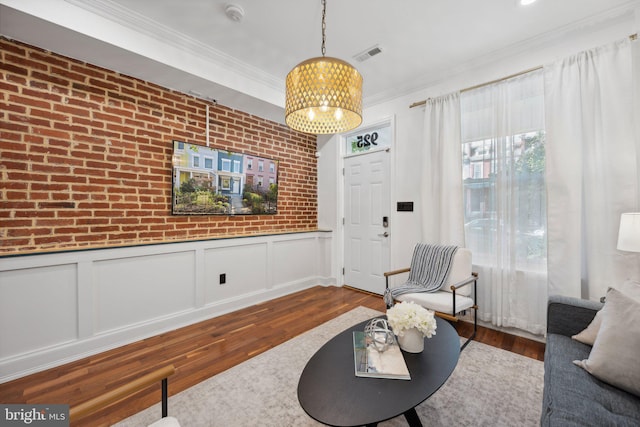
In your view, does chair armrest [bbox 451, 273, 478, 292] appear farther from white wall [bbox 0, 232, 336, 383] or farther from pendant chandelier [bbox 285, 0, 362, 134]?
white wall [bbox 0, 232, 336, 383]

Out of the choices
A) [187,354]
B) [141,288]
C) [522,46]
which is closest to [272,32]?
[522,46]

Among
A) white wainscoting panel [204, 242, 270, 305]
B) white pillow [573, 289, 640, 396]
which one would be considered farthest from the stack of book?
white wainscoting panel [204, 242, 270, 305]

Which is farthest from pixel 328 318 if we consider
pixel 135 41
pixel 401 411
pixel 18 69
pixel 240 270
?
pixel 18 69

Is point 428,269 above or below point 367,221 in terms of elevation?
below

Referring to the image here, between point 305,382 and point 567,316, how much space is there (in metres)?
1.75

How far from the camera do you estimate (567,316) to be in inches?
68.9

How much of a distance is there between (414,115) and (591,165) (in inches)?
71.1

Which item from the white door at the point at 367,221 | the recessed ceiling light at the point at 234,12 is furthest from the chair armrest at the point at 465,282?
the recessed ceiling light at the point at 234,12

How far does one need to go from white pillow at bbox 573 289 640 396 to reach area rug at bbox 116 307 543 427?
57cm

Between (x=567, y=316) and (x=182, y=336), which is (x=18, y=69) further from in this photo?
(x=567, y=316)

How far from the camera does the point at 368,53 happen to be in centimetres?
281

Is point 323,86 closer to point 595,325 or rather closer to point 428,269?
point 595,325

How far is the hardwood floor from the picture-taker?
1827mm

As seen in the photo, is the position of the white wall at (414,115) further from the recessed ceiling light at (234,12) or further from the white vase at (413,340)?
the recessed ceiling light at (234,12)
